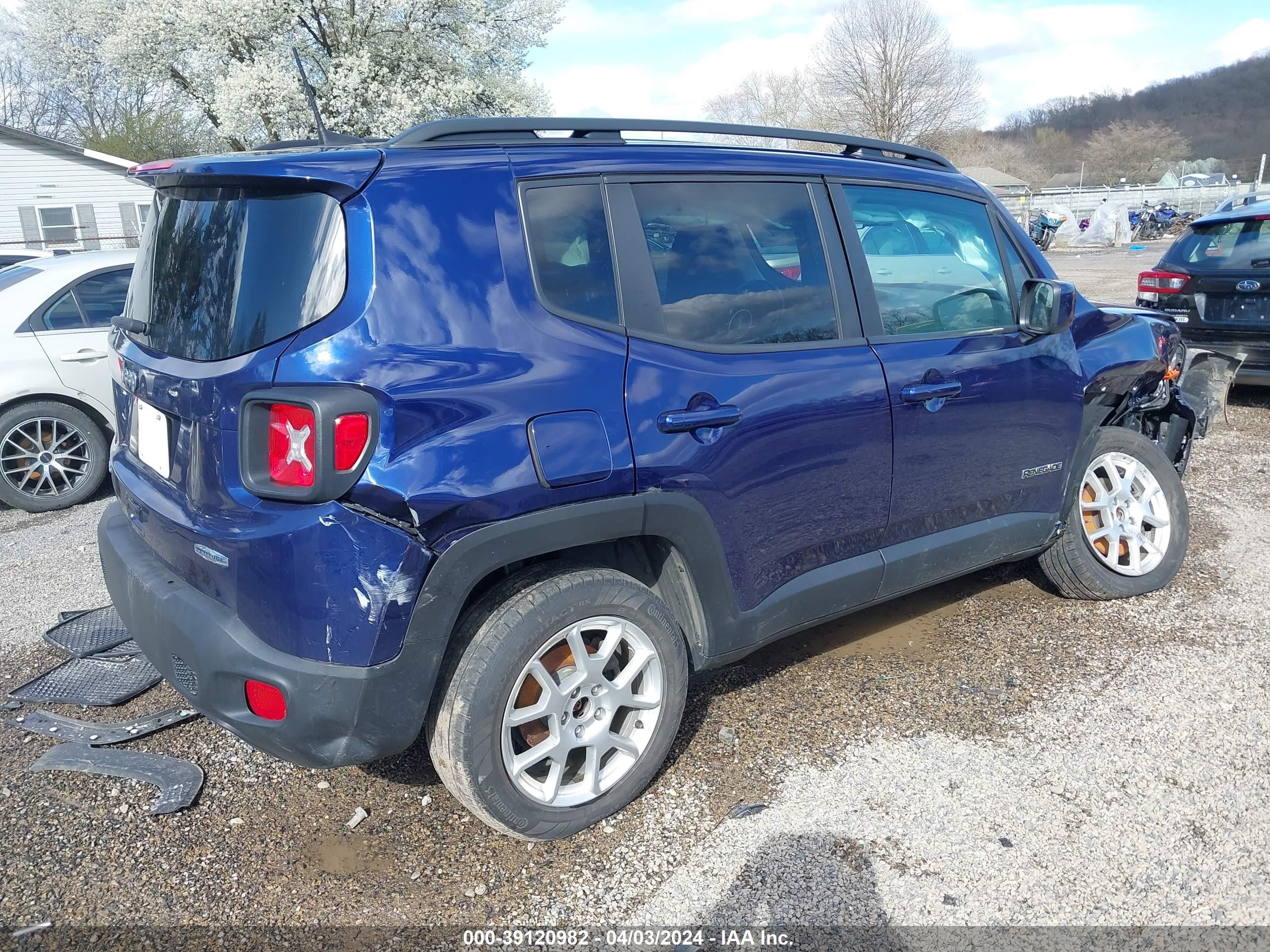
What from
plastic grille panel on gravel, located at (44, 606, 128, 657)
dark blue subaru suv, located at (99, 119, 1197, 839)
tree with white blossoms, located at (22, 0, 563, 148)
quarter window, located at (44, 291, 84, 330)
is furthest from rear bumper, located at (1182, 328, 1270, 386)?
tree with white blossoms, located at (22, 0, 563, 148)

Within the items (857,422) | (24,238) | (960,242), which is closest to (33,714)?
(857,422)

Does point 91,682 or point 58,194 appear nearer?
point 91,682

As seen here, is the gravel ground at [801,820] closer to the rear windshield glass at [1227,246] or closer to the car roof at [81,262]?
the car roof at [81,262]

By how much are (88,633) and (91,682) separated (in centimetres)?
49

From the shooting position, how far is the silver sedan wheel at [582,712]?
104 inches

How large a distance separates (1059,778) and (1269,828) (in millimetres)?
560

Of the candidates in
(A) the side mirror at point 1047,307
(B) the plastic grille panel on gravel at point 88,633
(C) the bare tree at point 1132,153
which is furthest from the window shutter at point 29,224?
(C) the bare tree at point 1132,153

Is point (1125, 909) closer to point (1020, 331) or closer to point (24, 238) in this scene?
point (1020, 331)

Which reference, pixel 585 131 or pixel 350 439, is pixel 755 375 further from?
pixel 350 439

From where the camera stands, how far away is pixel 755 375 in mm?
2893

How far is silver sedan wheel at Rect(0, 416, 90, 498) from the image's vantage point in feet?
19.9

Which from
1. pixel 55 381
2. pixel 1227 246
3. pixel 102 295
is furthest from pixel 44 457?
pixel 1227 246

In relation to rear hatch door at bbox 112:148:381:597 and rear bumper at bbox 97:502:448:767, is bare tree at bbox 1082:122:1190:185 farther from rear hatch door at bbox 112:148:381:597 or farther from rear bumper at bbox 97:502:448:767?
rear bumper at bbox 97:502:448:767

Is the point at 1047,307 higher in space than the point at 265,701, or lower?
higher
